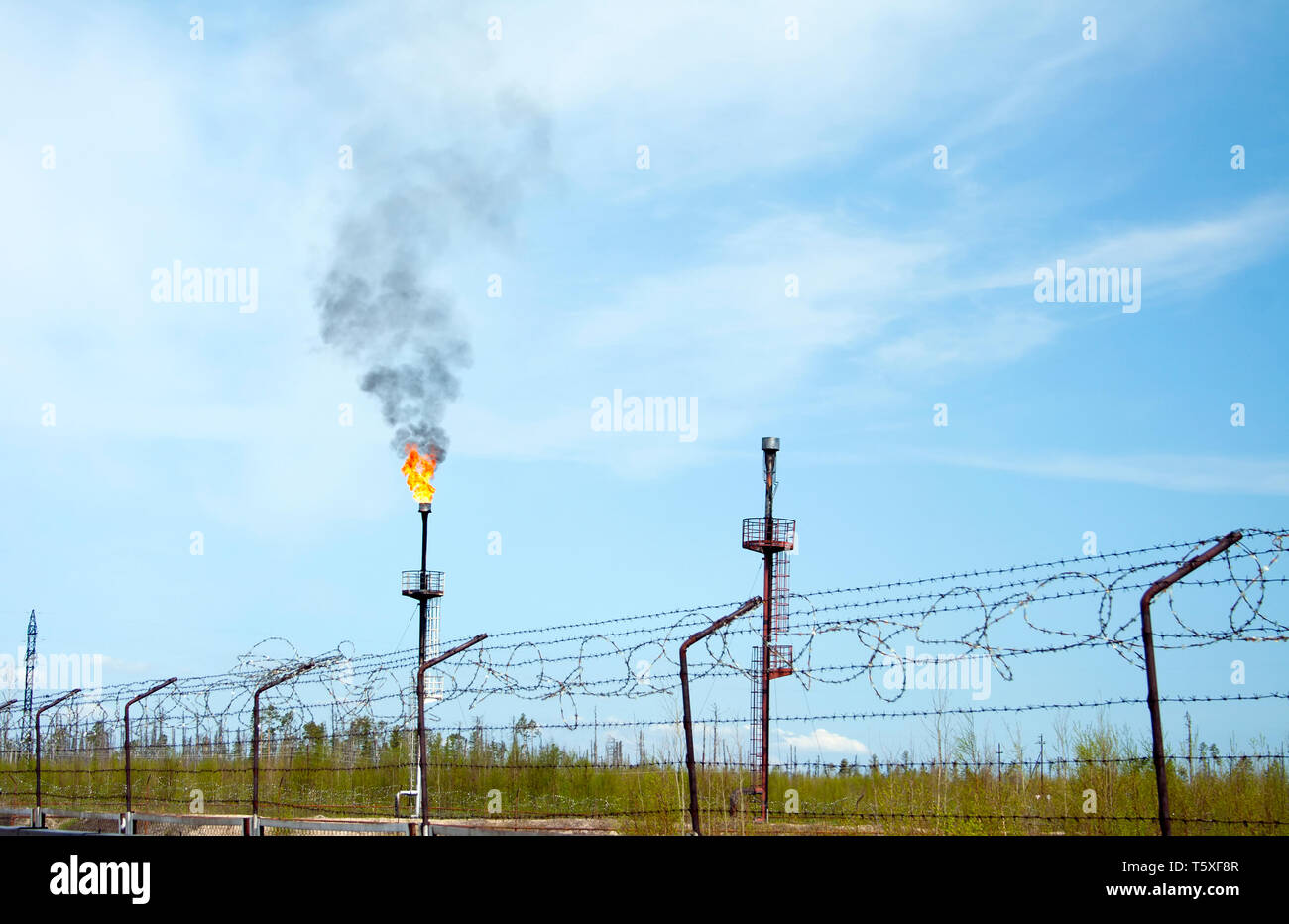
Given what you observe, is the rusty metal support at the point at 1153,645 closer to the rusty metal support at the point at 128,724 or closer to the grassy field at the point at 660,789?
the grassy field at the point at 660,789

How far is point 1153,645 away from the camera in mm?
7867

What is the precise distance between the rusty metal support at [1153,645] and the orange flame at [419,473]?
24224mm

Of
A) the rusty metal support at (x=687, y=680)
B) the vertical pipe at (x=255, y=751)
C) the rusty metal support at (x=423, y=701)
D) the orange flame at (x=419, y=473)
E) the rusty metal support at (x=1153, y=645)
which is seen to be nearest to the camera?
the rusty metal support at (x=1153, y=645)

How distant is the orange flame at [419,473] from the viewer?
30.9 metres

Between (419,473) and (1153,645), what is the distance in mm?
25243

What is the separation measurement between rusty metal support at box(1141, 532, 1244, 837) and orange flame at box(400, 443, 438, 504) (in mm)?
24224

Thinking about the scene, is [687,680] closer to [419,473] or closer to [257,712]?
[257,712]

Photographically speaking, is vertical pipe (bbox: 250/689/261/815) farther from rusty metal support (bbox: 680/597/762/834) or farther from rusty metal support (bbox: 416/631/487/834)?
rusty metal support (bbox: 680/597/762/834)

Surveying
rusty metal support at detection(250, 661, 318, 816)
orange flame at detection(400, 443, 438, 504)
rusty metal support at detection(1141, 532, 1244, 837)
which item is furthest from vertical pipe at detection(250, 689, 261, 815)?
orange flame at detection(400, 443, 438, 504)

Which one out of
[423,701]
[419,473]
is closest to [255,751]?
[423,701]

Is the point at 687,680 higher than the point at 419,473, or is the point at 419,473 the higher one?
the point at 419,473

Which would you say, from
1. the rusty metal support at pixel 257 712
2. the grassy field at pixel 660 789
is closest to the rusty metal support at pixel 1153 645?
the grassy field at pixel 660 789
